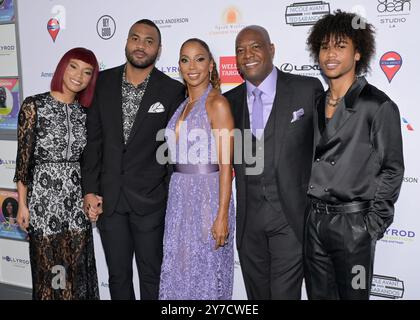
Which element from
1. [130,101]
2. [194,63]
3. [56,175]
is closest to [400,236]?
[194,63]

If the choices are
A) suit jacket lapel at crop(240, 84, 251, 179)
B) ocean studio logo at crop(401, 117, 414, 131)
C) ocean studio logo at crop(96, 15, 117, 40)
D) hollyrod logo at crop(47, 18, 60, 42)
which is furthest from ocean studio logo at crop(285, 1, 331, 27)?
hollyrod logo at crop(47, 18, 60, 42)

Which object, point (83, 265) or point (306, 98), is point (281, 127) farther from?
point (83, 265)

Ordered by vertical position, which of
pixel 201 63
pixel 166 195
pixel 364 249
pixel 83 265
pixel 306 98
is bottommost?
pixel 83 265

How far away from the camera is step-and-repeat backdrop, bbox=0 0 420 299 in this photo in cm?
289

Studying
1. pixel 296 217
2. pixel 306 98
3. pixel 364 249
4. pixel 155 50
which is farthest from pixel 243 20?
pixel 364 249

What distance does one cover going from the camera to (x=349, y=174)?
2.28 metres

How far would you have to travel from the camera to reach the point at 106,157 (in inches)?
115

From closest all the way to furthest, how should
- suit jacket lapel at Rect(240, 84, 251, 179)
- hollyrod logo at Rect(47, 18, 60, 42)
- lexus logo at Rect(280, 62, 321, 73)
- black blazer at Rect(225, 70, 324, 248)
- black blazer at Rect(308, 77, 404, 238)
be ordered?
1. black blazer at Rect(308, 77, 404, 238)
2. black blazer at Rect(225, 70, 324, 248)
3. suit jacket lapel at Rect(240, 84, 251, 179)
4. lexus logo at Rect(280, 62, 321, 73)
5. hollyrod logo at Rect(47, 18, 60, 42)

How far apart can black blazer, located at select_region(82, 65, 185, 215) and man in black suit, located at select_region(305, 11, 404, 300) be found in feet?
3.34

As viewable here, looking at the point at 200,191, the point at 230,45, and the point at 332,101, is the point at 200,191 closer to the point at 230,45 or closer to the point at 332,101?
the point at 332,101

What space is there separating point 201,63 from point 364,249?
4.55 feet

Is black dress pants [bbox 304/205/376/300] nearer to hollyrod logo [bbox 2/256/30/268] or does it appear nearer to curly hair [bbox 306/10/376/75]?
curly hair [bbox 306/10/376/75]

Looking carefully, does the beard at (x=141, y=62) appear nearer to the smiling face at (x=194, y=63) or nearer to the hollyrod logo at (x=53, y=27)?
the smiling face at (x=194, y=63)

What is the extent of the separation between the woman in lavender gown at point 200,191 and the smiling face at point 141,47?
33 centimetres
